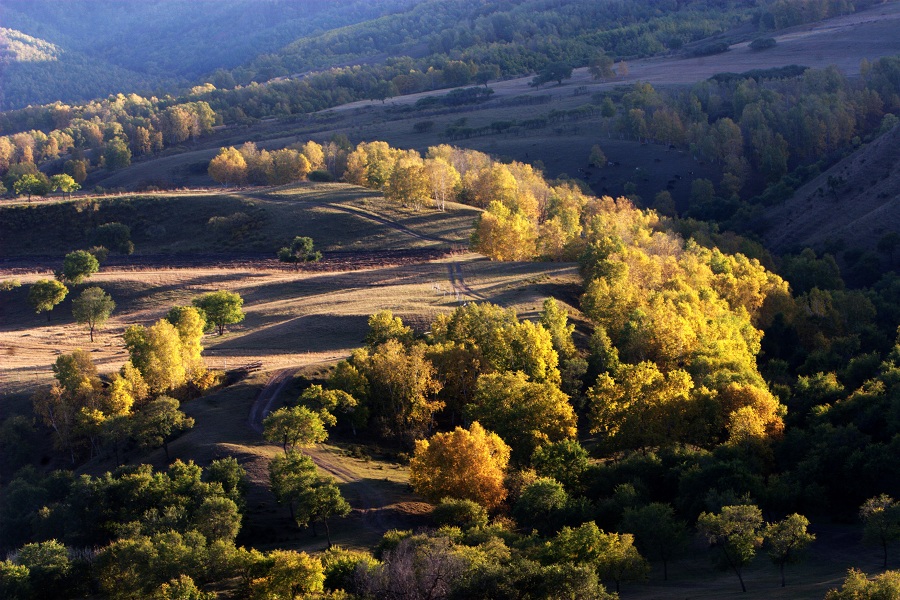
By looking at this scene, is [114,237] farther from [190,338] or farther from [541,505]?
[541,505]

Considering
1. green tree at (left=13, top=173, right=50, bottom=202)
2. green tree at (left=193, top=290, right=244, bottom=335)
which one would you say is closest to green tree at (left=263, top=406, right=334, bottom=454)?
green tree at (left=193, top=290, right=244, bottom=335)

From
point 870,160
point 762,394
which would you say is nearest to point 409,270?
point 762,394

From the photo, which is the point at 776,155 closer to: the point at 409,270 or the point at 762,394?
the point at 409,270

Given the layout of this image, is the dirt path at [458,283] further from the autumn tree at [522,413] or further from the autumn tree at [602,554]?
the autumn tree at [602,554]

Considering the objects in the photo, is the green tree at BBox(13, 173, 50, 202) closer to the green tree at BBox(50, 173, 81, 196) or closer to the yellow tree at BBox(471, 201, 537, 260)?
the green tree at BBox(50, 173, 81, 196)

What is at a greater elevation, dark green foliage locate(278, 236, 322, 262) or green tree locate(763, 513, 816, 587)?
dark green foliage locate(278, 236, 322, 262)

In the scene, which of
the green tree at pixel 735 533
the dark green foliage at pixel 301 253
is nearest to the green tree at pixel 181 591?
the green tree at pixel 735 533
